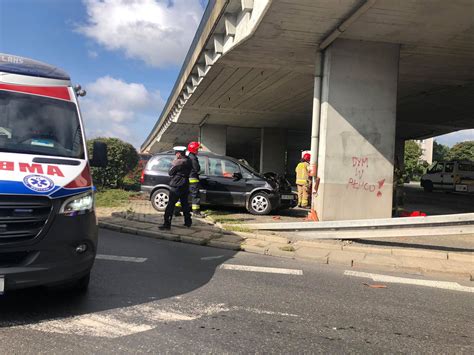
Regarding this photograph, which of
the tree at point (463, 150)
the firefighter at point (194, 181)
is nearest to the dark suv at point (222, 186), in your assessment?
the firefighter at point (194, 181)

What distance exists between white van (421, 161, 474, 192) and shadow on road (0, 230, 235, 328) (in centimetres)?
2228

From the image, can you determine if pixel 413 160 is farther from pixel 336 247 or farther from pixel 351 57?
pixel 336 247

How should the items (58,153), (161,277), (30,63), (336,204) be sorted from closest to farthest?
(58,153) < (30,63) < (161,277) < (336,204)

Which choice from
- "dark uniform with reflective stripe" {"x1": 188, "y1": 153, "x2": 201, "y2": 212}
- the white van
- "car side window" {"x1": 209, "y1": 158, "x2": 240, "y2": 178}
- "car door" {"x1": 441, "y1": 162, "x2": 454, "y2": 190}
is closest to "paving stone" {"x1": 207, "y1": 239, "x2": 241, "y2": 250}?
"dark uniform with reflective stripe" {"x1": 188, "y1": 153, "x2": 201, "y2": 212}

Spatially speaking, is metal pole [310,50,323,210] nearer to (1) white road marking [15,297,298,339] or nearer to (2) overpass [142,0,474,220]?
(2) overpass [142,0,474,220]

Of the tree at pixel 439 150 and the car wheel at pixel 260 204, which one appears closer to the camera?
the car wheel at pixel 260 204

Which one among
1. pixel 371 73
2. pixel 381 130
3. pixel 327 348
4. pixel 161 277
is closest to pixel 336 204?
pixel 381 130

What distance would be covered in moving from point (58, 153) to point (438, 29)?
27.0 feet

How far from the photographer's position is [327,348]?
12.1ft

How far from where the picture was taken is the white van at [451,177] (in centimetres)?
2545

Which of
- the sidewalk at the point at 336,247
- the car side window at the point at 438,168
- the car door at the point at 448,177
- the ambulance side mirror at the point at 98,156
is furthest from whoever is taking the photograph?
the car side window at the point at 438,168

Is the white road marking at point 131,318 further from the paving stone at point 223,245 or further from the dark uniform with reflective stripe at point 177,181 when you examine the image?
the dark uniform with reflective stripe at point 177,181

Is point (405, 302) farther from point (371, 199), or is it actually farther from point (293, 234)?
point (371, 199)

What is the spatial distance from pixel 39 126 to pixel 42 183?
0.98 m
